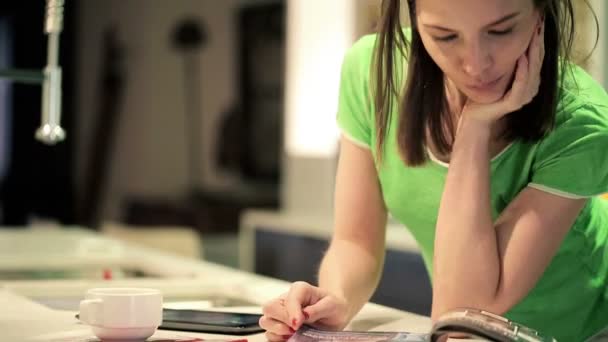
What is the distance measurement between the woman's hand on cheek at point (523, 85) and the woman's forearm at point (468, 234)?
0.02 m

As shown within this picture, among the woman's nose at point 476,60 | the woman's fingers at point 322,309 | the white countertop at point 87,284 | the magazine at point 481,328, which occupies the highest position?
the woman's nose at point 476,60

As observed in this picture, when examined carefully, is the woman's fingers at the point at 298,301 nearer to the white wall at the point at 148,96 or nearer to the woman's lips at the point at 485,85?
the woman's lips at the point at 485,85

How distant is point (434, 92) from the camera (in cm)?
146

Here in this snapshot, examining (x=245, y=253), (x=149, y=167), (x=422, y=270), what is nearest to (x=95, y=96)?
(x=149, y=167)

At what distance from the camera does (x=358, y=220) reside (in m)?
1.55

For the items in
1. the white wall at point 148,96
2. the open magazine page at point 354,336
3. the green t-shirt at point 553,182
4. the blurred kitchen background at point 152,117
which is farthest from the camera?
the white wall at point 148,96

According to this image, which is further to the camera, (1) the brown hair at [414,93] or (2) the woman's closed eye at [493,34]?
(1) the brown hair at [414,93]

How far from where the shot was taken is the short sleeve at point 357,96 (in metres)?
1.55

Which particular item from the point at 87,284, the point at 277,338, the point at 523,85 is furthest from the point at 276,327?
the point at 87,284

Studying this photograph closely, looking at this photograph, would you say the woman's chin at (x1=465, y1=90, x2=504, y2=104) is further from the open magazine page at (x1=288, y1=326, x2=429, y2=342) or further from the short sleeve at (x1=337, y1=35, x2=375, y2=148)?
the open magazine page at (x1=288, y1=326, x2=429, y2=342)

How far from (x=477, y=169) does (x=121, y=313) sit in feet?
1.58

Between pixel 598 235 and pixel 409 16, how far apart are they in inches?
16.5

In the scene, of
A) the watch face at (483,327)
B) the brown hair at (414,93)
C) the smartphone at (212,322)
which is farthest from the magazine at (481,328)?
the brown hair at (414,93)

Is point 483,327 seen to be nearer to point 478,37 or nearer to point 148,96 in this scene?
point 478,37
